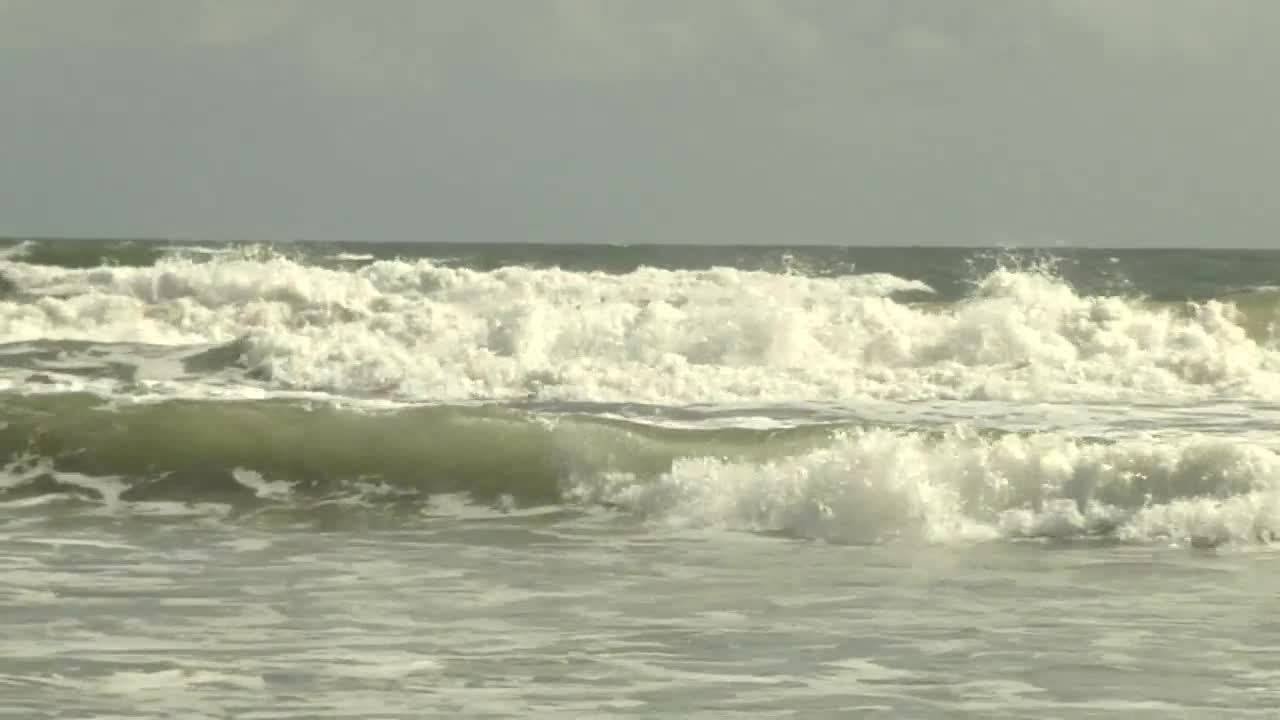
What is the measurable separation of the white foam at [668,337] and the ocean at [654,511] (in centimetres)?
7

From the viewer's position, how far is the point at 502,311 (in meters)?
23.6

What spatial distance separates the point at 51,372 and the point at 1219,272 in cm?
2944

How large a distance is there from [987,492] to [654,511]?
204 centimetres

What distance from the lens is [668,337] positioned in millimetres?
21812

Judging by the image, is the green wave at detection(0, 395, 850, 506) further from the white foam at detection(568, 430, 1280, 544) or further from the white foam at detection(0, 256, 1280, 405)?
the white foam at detection(0, 256, 1280, 405)

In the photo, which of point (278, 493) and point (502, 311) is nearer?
point (278, 493)

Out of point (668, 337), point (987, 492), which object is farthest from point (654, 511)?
point (668, 337)

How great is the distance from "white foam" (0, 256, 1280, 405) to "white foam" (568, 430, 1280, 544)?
22.0 feet

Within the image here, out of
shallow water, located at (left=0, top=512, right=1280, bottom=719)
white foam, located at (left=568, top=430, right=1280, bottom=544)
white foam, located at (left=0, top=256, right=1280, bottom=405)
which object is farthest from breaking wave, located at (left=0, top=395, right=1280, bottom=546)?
white foam, located at (left=0, top=256, right=1280, bottom=405)

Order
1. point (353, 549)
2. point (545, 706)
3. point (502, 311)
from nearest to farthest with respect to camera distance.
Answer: point (545, 706) < point (353, 549) < point (502, 311)

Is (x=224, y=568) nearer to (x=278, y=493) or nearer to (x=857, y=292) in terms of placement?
(x=278, y=493)

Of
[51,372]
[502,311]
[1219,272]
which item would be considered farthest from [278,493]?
[1219,272]

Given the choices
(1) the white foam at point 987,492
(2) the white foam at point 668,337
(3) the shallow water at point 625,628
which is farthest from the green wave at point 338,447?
(2) the white foam at point 668,337

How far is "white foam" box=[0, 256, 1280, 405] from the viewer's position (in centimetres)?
2020
